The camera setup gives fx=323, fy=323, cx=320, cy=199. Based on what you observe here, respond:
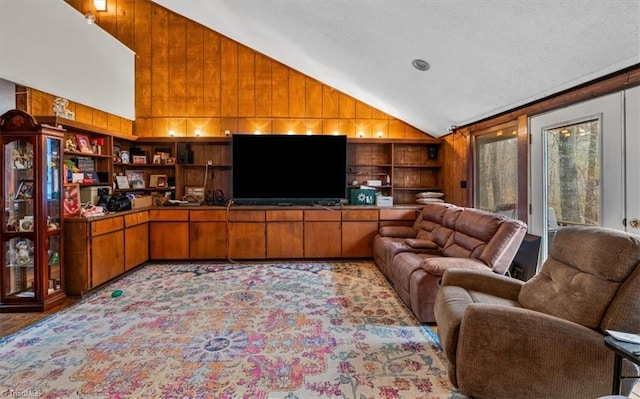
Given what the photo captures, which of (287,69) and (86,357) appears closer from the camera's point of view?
(86,357)

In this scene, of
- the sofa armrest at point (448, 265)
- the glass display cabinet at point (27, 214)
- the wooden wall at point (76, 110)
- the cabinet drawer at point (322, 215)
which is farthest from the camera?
the cabinet drawer at point (322, 215)

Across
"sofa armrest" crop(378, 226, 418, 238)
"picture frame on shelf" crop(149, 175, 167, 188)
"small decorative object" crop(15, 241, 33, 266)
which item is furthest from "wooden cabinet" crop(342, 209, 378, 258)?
"small decorative object" crop(15, 241, 33, 266)

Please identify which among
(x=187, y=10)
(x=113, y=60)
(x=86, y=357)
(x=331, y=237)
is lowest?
(x=86, y=357)

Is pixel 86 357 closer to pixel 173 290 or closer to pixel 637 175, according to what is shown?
pixel 173 290

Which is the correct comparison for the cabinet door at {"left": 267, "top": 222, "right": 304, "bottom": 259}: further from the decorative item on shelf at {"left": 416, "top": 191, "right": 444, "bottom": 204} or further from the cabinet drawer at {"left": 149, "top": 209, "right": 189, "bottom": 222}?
the decorative item on shelf at {"left": 416, "top": 191, "right": 444, "bottom": 204}

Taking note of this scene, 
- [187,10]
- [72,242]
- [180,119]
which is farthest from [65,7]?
[72,242]

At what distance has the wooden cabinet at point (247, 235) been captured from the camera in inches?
201

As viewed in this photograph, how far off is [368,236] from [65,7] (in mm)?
4973

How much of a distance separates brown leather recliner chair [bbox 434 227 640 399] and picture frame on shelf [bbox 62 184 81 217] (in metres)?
4.24

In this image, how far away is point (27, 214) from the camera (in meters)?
3.45

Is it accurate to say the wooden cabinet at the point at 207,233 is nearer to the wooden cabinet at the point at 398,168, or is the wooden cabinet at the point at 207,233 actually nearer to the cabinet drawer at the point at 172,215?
the cabinet drawer at the point at 172,215

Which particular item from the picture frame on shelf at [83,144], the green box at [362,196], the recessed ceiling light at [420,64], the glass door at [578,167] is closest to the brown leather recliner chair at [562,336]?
the glass door at [578,167]

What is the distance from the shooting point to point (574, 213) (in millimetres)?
2908

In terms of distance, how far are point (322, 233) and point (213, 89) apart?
3109mm
